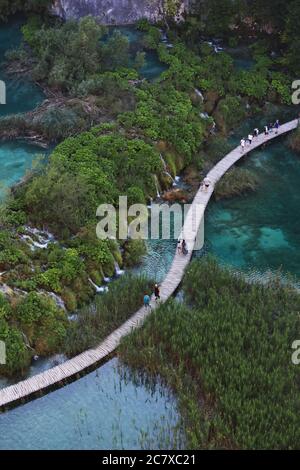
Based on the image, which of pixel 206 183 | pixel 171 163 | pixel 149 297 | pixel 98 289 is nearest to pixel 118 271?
pixel 98 289

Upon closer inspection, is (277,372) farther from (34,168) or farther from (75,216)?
(34,168)

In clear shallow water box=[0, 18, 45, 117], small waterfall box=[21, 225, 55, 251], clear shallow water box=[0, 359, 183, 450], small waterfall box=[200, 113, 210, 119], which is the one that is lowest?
clear shallow water box=[0, 359, 183, 450]

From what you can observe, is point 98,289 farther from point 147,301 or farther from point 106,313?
point 147,301

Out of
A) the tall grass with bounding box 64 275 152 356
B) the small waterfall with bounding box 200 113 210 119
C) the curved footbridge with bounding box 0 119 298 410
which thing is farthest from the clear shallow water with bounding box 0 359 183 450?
the small waterfall with bounding box 200 113 210 119

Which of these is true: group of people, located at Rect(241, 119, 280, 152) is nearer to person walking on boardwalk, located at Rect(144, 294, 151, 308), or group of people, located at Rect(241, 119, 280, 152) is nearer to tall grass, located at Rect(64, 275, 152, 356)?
tall grass, located at Rect(64, 275, 152, 356)

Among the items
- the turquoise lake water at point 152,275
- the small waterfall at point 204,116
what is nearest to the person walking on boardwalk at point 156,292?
the turquoise lake water at point 152,275
